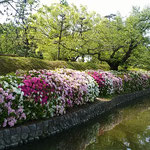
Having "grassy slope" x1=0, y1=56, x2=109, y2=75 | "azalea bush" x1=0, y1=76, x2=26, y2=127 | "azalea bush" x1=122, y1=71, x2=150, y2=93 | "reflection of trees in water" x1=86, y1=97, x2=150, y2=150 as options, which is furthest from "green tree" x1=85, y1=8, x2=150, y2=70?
"azalea bush" x1=0, y1=76, x2=26, y2=127

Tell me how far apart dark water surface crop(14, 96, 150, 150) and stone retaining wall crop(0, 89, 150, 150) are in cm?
21

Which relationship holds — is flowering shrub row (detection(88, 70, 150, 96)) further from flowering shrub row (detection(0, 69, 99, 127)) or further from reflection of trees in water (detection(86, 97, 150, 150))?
flowering shrub row (detection(0, 69, 99, 127))

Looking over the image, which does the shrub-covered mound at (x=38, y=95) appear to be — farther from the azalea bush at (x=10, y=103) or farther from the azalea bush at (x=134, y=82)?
the azalea bush at (x=134, y=82)

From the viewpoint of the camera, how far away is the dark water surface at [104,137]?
5.20 metres

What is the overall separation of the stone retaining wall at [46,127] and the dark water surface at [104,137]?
21 cm

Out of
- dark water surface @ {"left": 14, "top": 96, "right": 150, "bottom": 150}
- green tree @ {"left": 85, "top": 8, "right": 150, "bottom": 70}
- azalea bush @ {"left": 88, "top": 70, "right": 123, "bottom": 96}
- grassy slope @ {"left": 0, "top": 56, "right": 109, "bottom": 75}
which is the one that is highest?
green tree @ {"left": 85, "top": 8, "right": 150, "bottom": 70}

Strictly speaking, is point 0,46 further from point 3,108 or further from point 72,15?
point 3,108

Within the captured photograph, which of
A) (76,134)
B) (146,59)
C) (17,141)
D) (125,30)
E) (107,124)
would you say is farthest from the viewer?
(146,59)

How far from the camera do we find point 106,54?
64.1 ft

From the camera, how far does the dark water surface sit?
17.1 ft

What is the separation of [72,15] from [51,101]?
11.2 metres

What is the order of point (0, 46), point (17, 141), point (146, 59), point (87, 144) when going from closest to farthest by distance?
point (17, 141)
point (87, 144)
point (146, 59)
point (0, 46)

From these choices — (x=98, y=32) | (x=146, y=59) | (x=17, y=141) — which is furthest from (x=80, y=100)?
(x=146, y=59)

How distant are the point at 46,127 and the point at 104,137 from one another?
1894 mm
